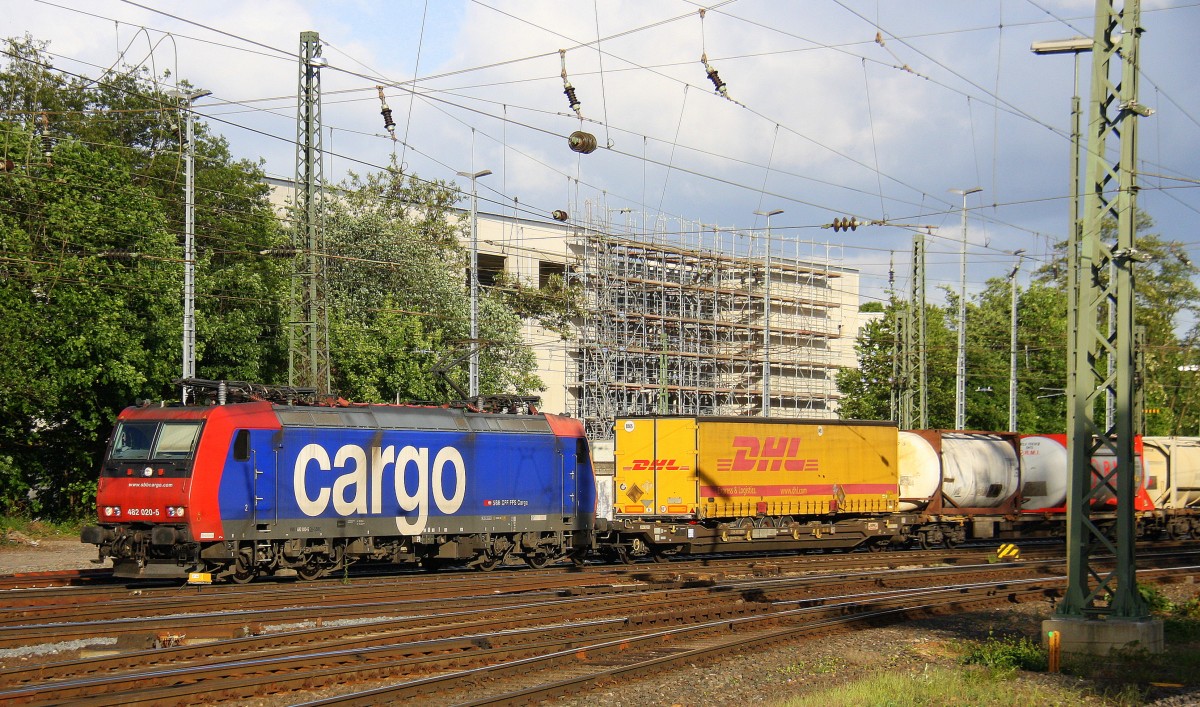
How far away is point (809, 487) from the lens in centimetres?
3006

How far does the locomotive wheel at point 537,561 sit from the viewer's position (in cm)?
2565

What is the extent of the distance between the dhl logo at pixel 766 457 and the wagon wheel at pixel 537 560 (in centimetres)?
510

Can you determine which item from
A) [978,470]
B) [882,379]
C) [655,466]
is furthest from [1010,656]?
[882,379]

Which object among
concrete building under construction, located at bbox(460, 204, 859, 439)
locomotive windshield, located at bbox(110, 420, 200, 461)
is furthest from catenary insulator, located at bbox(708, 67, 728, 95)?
concrete building under construction, located at bbox(460, 204, 859, 439)

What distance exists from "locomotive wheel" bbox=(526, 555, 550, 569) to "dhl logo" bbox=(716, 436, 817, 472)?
201 inches

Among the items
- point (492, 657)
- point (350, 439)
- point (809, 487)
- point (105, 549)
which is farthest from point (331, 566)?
point (809, 487)

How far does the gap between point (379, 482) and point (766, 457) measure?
11127mm

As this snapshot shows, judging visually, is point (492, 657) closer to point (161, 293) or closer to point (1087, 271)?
point (1087, 271)

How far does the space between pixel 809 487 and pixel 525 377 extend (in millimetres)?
24326

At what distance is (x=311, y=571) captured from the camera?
2173cm

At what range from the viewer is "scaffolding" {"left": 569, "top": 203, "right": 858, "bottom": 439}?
209ft

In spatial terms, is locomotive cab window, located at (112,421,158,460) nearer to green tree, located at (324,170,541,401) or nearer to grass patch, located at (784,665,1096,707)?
grass patch, located at (784,665,1096,707)

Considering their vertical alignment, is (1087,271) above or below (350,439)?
above

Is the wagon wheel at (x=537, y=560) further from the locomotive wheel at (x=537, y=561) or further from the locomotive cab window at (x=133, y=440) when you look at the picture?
the locomotive cab window at (x=133, y=440)
